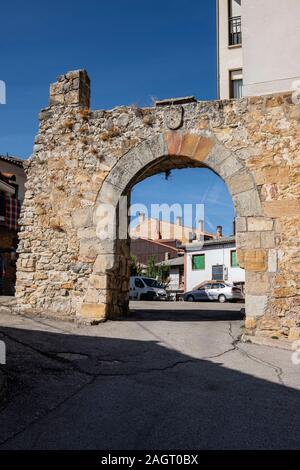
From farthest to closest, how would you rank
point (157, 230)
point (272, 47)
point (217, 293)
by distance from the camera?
point (157, 230)
point (217, 293)
point (272, 47)

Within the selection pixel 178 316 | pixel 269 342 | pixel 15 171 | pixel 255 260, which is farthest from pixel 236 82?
pixel 269 342

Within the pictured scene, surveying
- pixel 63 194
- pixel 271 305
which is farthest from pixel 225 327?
pixel 63 194

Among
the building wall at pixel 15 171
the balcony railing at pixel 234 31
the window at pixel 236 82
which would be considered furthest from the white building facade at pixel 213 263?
the building wall at pixel 15 171

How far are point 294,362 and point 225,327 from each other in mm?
2502

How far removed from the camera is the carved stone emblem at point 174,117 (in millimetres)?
7914

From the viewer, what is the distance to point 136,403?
3.52 metres

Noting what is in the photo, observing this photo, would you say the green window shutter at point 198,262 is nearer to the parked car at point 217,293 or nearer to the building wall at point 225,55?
the parked car at point 217,293

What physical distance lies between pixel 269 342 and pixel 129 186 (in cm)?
385

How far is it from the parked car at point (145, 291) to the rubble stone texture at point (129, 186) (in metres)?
14.1

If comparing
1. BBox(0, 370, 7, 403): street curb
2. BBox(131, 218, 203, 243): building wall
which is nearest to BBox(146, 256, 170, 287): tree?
BBox(131, 218, 203, 243): building wall

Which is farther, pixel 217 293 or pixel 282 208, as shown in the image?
pixel 217 293

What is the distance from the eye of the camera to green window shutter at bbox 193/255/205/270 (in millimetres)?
31938

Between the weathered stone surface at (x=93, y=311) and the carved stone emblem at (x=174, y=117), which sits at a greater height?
the carved stone emblem at (x=174, y=117)

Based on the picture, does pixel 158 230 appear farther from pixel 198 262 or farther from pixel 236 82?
pixel 236 82
